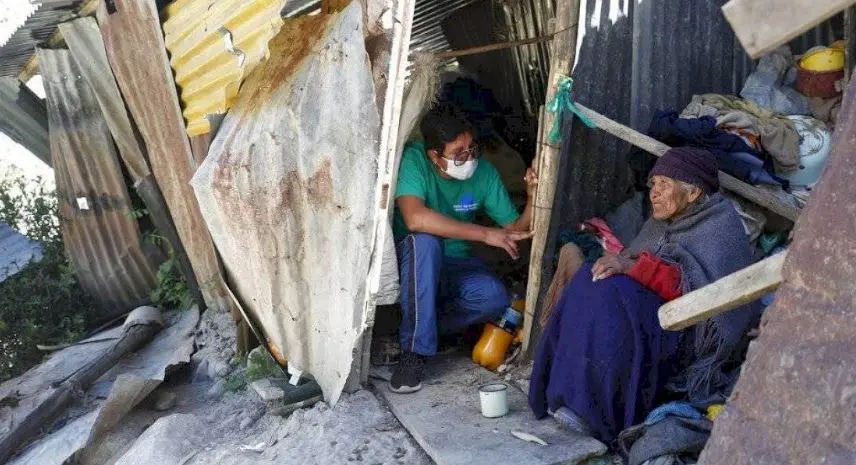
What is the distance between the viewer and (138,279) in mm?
7566

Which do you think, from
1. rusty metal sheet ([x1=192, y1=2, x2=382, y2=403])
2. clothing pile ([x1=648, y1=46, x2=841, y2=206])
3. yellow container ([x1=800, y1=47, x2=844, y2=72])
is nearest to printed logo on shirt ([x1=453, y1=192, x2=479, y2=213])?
rusty metal sheet ([x1=192, y1=2, x2=382, y2=403])

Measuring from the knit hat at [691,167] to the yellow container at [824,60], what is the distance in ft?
4.00

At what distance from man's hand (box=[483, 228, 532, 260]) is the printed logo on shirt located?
38cm

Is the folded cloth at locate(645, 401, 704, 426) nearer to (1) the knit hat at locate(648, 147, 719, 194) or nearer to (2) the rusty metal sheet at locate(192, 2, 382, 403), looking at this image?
(1) the knit hat at locate(648, 147, 719, 194)

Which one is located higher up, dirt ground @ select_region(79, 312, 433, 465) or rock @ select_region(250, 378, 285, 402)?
rock @ select_region(250, 378, 285, 402)

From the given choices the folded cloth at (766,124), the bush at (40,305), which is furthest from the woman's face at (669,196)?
the bush at (40,305)

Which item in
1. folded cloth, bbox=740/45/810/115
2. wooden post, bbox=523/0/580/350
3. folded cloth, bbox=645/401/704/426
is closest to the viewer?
folded cloth, bbox=645/401/704/426

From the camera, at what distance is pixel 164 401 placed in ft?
17.9

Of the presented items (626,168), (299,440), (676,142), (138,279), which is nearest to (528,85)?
(626,168)

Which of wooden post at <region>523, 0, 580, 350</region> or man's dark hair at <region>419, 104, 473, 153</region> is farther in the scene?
man's dark hair at <region>419, 104, 473, 153</region>

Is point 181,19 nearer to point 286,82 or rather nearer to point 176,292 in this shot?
point 286,82

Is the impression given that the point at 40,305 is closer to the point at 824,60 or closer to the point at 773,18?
the point at 824,60

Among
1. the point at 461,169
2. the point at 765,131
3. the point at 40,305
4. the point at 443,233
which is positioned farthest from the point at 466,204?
the point at 40,305

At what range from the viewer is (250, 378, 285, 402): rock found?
15.0 ft
